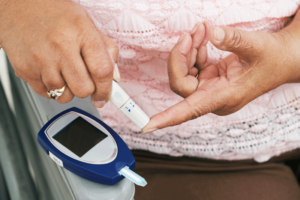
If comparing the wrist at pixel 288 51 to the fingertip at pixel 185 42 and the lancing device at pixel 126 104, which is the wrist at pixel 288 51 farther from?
the lancing device at pixel 126 104

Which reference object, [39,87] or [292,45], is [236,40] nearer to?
[292,45]

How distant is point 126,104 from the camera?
51 cm

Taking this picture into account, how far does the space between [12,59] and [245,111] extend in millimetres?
600

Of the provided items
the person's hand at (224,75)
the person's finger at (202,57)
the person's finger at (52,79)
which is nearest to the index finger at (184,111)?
the person's hand at (224,75)

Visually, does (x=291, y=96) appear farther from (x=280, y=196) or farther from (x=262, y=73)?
(x=280, y=196)

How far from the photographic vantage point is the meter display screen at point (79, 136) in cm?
44

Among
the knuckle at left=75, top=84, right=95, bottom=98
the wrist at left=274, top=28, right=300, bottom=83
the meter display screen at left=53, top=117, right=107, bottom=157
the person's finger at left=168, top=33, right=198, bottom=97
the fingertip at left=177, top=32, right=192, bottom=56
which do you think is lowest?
the wrist at left=274, top=28, right=300, bottom=83

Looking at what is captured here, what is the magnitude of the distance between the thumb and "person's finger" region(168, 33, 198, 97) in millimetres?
74

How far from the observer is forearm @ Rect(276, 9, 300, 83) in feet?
1.89

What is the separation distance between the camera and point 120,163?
424 mm

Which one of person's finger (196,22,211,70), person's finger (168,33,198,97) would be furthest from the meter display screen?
person's finger (196,22,211,70)

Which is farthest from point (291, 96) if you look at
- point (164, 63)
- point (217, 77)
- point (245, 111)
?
point (164, 63)

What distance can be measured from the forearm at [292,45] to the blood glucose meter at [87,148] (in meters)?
0.46

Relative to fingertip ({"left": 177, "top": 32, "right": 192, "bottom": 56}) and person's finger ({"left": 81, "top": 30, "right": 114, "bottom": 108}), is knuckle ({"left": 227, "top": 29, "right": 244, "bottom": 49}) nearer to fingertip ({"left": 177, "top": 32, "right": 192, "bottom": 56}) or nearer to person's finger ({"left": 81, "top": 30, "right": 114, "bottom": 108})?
fingertip ({"left": 177, "top": 32, "right": 192, "bottom": 56})
